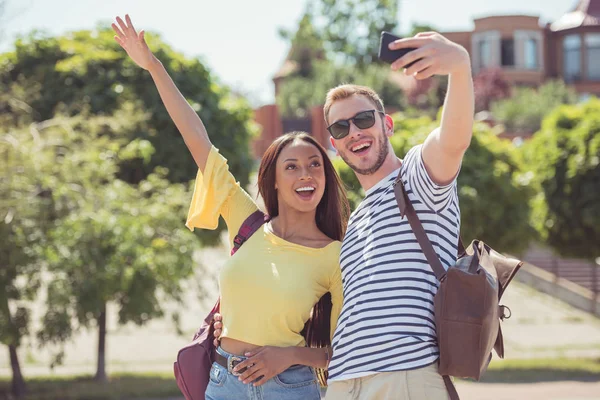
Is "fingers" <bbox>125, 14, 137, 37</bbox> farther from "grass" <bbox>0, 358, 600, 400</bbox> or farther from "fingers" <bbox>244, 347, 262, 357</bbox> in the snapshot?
"grass" <bbox>0, 358, 600, 400</bbox>

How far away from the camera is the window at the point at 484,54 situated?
4131 centimetres

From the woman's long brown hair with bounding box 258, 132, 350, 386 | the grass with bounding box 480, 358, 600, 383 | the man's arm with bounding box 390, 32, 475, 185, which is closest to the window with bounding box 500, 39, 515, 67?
the grass with bounding box 480, 358, 600, 383

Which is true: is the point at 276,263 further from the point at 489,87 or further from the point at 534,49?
the point at 534,49

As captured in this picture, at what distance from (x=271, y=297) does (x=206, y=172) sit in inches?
24.5

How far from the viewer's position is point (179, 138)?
440 inches

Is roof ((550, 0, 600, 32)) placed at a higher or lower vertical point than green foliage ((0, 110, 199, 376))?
higher

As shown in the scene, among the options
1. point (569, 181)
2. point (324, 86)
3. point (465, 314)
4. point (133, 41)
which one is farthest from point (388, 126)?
point (324, 86)

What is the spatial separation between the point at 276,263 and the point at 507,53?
40.9 m

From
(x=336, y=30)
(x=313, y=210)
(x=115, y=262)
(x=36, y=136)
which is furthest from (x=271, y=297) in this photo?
Result: (x=336, y=30)

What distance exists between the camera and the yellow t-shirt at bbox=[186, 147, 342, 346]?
2.97m

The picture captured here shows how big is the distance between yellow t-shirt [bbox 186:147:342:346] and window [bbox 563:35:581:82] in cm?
4093

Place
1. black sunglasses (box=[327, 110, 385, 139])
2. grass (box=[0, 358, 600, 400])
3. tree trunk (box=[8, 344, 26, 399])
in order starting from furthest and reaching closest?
1. tree trunk (box=[8, 344, 26, 399])
2. grass (box=[0, 358, 600, 400])
3. black sunglasses (box=[327, 110, 385, 139])

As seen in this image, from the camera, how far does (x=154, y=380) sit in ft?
36.7

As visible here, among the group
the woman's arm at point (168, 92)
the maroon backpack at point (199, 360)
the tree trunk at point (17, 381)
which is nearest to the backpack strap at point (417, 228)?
the maroon backpack at point (199, 360)
